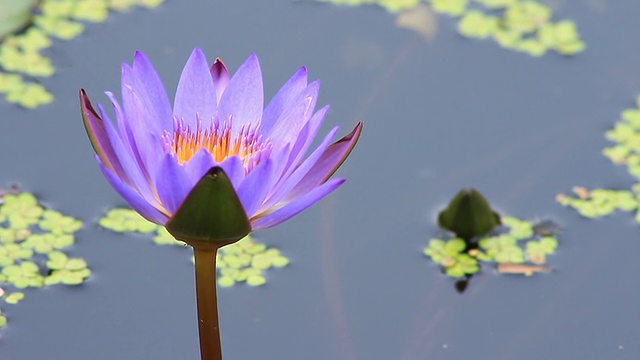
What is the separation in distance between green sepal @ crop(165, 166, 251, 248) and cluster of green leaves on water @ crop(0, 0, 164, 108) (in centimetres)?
146

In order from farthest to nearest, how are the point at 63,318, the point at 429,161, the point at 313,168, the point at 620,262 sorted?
the point at 429,161, the point at 620,262, the point at 63,318, the point at 313,168

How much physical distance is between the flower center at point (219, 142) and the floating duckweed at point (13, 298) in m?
0.80

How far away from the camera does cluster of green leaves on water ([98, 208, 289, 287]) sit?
8.31 ft

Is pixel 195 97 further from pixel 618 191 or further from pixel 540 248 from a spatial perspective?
pixel 618 191

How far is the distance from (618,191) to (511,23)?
Answer: 2.64 feet

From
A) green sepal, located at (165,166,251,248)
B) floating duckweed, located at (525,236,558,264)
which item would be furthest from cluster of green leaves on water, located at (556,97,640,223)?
green sepal, located at (165,166,251,248)

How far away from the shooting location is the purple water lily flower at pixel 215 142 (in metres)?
1.64

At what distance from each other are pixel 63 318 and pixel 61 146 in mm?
581

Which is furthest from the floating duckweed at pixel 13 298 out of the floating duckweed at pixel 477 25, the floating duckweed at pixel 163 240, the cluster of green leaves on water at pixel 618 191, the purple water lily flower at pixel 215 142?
the floating duckweed at pixel 477 25

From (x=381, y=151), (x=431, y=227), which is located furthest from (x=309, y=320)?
(x=381, y=151)

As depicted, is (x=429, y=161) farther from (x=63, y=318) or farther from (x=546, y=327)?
(x=63, y=318)

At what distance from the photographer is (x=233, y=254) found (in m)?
2.59

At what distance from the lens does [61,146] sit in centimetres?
284

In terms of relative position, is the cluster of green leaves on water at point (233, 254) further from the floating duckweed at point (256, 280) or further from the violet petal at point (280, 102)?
the violet petal at point (280, 102)
